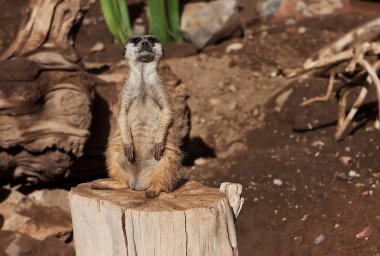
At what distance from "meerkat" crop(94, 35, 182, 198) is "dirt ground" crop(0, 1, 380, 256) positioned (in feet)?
4.54

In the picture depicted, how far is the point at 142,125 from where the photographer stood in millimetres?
3699

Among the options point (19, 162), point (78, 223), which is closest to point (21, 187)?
point (19, 162)

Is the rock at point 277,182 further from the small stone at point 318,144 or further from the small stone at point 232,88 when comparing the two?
the small stone at point 232,88

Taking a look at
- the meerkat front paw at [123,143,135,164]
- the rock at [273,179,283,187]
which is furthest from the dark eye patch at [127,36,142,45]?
the rock at [273,179,283,187]

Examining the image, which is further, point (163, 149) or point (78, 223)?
point (163, 149)

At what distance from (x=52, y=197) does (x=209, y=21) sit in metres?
2.90

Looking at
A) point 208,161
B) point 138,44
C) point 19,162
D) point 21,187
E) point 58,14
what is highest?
point 138,44

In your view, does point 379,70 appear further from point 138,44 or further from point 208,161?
point 138,44

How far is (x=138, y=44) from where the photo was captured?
3.57 metres

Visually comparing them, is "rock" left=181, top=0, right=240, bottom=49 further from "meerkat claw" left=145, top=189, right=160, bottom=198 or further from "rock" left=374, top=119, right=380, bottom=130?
"meerkat claw" left=145, top=189, right=160, bottom=198

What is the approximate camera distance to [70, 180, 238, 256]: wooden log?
2.80 meters

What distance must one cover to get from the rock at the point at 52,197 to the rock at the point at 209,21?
2635 millimetres

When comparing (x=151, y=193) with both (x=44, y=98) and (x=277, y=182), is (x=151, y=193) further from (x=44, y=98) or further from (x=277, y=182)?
(x=277, y=182)

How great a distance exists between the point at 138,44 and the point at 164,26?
12.7 feet
